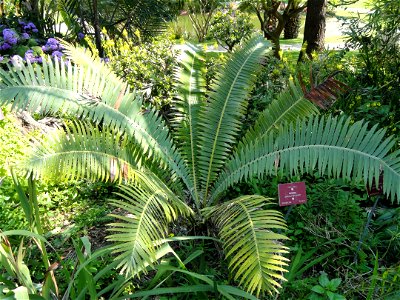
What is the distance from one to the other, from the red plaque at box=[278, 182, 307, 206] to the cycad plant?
95 mm

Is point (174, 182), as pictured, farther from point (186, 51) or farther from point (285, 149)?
point (186, 51)

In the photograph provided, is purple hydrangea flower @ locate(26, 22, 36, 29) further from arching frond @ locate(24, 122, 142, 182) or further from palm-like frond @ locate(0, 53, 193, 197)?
arching frond @ locate(24, 122, 142, 182)

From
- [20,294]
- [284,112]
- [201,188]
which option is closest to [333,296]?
[201,188]

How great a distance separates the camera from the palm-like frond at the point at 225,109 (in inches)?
117

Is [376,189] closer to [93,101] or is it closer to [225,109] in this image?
[225,109]

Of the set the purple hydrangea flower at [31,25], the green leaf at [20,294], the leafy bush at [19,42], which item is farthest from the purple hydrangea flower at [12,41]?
the green leaf at [20,294]

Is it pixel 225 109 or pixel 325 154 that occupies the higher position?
pixel 225 109

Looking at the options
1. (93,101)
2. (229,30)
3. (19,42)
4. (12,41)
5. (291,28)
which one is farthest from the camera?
(291,28)

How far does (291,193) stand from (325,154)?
299mm

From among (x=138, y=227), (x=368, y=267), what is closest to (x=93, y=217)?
(x=138, y=227)

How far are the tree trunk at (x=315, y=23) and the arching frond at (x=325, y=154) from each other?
156 inches

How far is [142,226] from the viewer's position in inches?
78.8

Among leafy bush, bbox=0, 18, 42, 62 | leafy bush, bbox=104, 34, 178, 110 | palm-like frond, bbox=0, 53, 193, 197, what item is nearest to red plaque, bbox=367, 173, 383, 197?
palm-like frond, bbox=0, 53, 193, 197

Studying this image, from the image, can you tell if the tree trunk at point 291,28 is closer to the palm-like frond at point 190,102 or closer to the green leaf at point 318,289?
the palm-like frond at point 190,102
